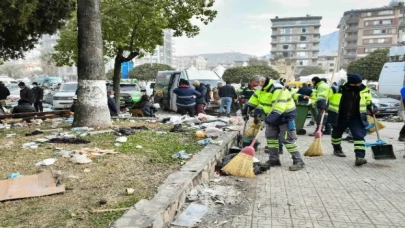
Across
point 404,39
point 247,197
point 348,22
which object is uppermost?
point 348,22

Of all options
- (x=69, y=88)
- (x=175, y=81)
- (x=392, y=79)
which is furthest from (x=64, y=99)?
(x=392, y=79)

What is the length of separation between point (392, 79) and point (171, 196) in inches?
630

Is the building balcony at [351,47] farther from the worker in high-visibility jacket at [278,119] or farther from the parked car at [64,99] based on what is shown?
the worker in high-visibility jacket at [278,119]

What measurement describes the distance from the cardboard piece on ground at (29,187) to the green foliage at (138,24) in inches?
397

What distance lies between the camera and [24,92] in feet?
48.3

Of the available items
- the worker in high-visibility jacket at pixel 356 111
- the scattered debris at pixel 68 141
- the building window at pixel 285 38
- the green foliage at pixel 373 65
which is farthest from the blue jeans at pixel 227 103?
the building window at pixel 285 38

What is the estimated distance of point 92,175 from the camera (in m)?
4.45

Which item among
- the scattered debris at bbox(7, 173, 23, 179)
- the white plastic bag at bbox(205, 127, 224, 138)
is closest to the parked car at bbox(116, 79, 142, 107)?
the white plastic bag at bbox(205, 127, 224, 138)

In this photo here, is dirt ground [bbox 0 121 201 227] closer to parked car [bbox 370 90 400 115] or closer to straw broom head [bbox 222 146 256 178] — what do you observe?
straw broom head [bbox 222 146 256 178]

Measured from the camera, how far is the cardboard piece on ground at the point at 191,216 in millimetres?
3549

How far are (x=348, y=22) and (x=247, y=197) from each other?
9247cm

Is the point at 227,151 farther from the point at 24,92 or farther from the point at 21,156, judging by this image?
the point at 24,92

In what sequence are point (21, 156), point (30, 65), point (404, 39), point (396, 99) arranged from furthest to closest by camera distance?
1. point (30, 65)
2. point (404, 39)
3. point (396, 99)
4. point (21, 156)

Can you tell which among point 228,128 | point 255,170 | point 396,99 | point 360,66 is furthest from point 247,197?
point 360,66
